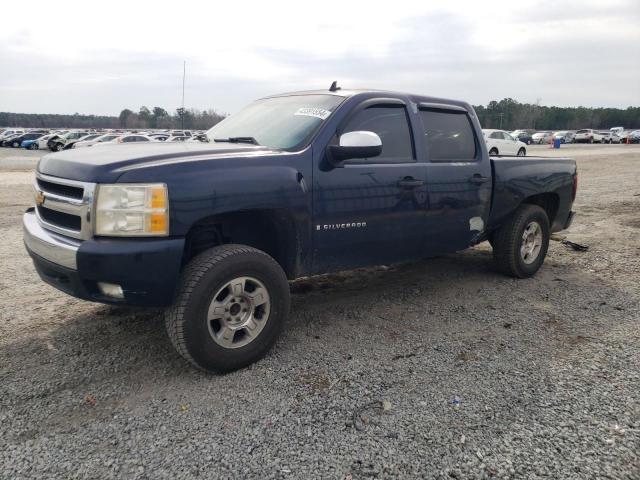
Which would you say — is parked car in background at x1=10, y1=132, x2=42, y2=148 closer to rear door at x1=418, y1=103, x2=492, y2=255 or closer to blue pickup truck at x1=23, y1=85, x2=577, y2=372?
blue pickup truck at x1=23, y1=85, x2=577, y2=372

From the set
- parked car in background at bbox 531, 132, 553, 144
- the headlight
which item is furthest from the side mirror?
parked car in background at bbox 531, 132, 553, 144

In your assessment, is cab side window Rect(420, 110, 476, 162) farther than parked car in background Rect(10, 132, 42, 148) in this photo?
No

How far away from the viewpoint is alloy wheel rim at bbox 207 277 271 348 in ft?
11.0

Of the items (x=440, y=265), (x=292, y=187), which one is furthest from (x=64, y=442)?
(x=440, y=265)

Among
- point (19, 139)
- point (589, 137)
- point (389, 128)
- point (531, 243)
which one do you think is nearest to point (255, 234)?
point (389, 128)

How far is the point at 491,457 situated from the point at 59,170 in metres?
3.06

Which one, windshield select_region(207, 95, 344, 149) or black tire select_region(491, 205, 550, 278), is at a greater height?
windshield select_region(207, 95, 344, 149)

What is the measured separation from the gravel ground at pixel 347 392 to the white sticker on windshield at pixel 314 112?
1.69 meters

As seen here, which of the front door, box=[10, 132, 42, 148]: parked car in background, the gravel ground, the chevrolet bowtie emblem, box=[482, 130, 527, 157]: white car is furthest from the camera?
box=[10, 132, 42, 148]: parked car in background

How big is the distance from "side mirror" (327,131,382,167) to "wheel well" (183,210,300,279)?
0.58 metres

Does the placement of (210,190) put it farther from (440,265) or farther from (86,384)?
(440,265)

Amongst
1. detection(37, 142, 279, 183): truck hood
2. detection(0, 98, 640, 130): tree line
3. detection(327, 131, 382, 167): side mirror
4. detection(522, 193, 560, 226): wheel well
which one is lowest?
detection(522, 193, 560, 226): wheel well

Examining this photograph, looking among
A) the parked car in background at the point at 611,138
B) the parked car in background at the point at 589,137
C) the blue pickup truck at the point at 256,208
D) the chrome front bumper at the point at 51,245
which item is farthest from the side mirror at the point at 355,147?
the parked car in background at the point at 611,138

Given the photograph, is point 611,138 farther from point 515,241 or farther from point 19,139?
point 515,241
